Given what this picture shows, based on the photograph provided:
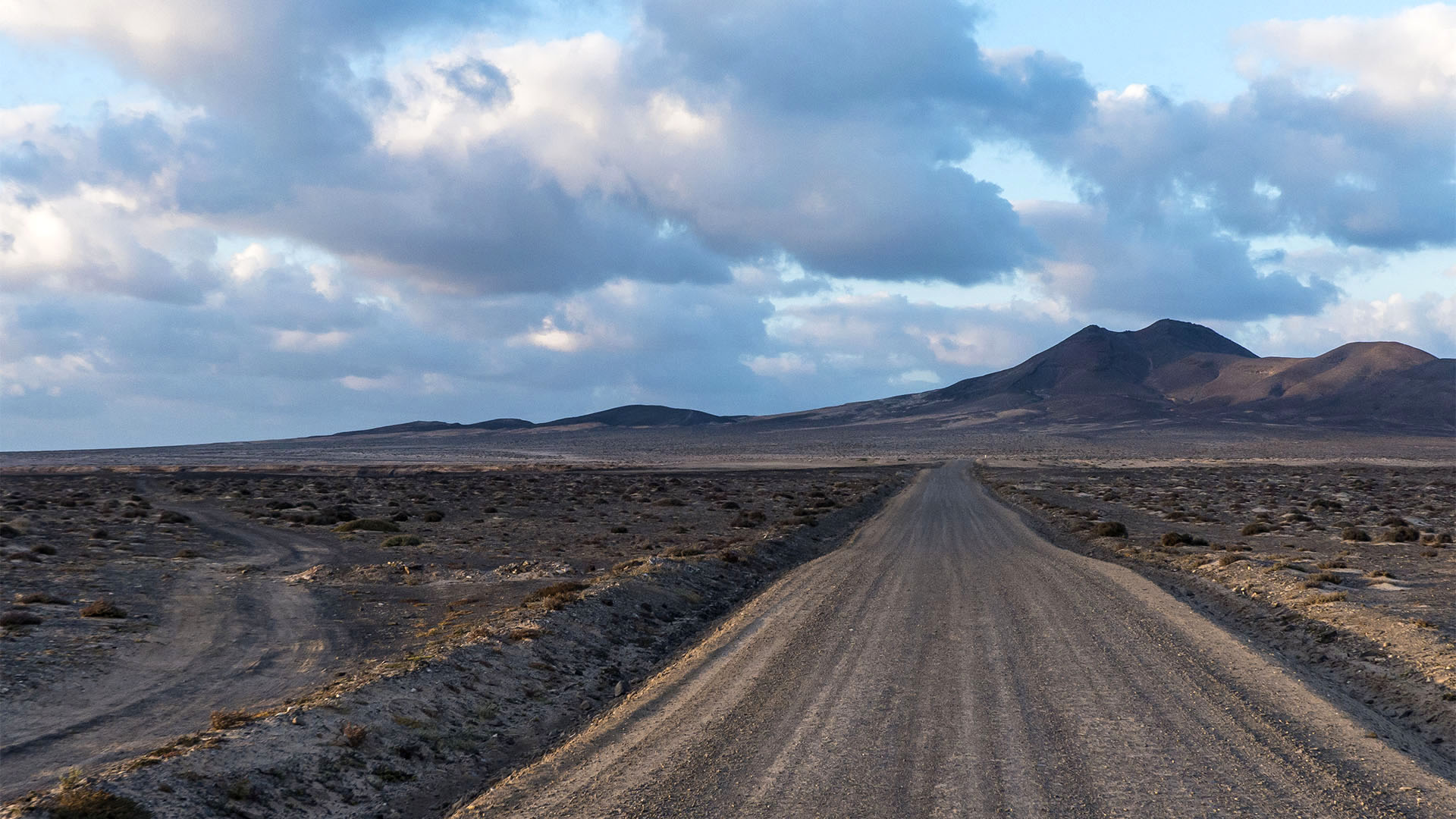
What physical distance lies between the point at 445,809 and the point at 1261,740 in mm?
8116

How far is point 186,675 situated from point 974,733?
1124cm

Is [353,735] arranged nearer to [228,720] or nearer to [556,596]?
[228,720]

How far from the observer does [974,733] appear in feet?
31.4

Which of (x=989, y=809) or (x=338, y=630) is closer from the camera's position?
(x=989, y=809)

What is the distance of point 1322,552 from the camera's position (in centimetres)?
2916

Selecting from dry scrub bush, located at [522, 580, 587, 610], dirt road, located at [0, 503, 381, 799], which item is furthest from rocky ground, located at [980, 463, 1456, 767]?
dirt road, located at [0, 503, 381, 799]

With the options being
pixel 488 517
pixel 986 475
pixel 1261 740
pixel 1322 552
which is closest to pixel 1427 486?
pixel 986 475

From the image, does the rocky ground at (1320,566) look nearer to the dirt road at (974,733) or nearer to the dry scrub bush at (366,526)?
the dirt road at (974,733)

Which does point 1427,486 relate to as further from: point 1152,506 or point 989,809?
point 989,809

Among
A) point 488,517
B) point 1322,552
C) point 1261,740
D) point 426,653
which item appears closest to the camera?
point 1261,740

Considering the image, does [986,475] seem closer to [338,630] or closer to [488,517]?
[488,517]

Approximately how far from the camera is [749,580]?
23516 mm

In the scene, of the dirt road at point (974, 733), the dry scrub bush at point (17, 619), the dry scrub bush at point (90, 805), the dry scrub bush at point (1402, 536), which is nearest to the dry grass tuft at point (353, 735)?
the dirt road at point (974, 733)

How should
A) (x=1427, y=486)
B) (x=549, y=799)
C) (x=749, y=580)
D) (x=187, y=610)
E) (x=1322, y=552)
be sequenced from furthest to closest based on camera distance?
(x=1427, y=486) → (x=1322, y=552) → (x=749, y=580) → (x=187, y=610) → (x=549, y=799)
